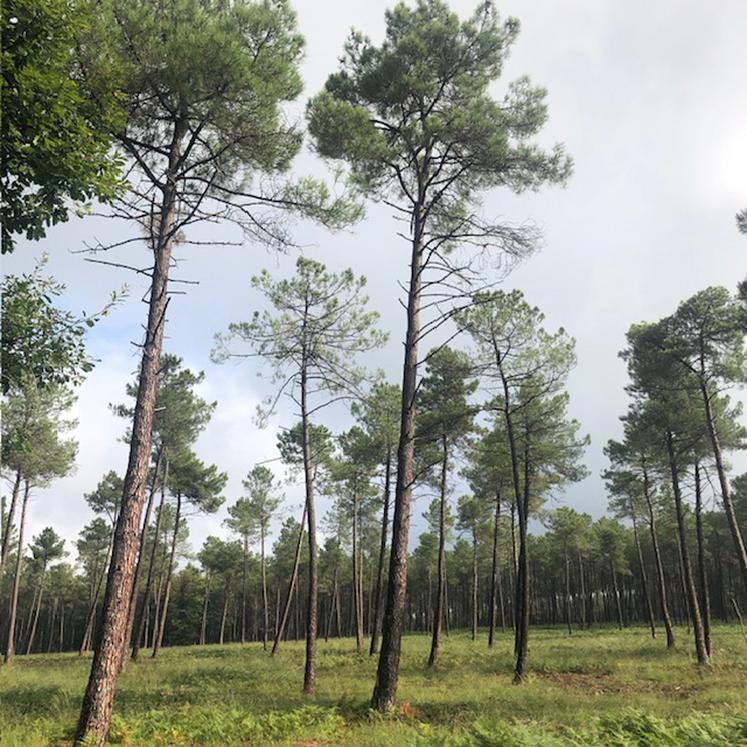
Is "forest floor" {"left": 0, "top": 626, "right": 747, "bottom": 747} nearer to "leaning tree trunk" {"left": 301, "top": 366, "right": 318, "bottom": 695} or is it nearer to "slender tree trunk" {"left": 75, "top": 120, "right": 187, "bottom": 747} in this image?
"leaning tree trunk" {"left": 301, "top": 366, "right": 318, "bottom": 695}

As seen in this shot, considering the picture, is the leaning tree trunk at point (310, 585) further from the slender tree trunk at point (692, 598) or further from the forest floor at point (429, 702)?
the slender tree trunk at point (692, 598)

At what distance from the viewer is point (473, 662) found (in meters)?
21.5

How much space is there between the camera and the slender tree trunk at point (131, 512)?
7.32m

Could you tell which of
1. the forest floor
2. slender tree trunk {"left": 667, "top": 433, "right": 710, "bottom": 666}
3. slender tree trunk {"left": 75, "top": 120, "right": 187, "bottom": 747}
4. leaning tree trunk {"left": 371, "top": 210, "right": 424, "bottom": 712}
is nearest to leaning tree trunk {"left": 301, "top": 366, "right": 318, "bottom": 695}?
the forest floor

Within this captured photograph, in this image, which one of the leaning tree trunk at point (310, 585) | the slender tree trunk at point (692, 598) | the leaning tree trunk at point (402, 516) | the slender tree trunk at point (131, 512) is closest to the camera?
the slender tree trunk at point (131, 512)

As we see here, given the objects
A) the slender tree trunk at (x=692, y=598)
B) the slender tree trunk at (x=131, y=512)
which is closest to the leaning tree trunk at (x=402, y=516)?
the slender tree trunk at (x=131, y=512)

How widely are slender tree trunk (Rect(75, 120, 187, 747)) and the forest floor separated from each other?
1.13 meters

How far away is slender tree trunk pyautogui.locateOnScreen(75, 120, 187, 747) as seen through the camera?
24.0ft

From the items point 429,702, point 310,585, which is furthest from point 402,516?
point 310,585

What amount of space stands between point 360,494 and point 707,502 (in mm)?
17743

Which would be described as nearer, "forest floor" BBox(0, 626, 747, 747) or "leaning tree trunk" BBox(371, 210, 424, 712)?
"forest floor" BBox(0, 626, 747, 747)

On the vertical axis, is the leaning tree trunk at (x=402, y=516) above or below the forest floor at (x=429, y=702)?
above

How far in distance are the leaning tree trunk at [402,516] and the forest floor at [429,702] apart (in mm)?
665

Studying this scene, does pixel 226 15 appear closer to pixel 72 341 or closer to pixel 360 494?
pixel 72 341
